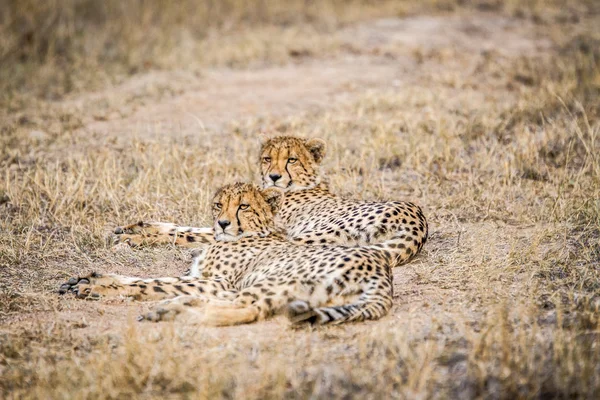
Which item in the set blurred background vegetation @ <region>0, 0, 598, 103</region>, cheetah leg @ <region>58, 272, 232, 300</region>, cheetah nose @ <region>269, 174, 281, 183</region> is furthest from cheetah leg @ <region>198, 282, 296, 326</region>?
blurred background vegetation @ <region>0, 0, 598, 103</region>

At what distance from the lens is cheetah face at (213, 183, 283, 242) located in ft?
15.0

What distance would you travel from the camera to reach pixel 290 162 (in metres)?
5.46

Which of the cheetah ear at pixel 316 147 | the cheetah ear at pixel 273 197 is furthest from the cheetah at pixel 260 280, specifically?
Answer: the cheetah ear at pixel 316 147

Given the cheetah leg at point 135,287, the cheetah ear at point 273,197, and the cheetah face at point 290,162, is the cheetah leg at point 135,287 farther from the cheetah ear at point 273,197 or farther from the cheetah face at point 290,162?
the cheetah face at point 290,162

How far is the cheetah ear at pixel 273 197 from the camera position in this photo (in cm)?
470

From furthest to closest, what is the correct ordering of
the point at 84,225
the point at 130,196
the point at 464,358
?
the point at 130,196 → the point at 84,225 → the point at 464,358

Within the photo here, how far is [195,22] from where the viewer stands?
11930 mm

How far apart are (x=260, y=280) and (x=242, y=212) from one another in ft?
2.46

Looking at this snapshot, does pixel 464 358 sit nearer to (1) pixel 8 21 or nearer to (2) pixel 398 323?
(2) pixel 398 323

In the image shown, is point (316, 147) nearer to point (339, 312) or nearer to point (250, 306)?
point (250, 306)

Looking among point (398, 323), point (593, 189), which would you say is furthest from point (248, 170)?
point (398, 323)

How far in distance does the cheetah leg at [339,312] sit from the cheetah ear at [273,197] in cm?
127

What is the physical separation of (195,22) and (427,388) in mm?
9865

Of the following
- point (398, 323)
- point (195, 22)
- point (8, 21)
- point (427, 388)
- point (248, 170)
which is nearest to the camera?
point (427, 388)
